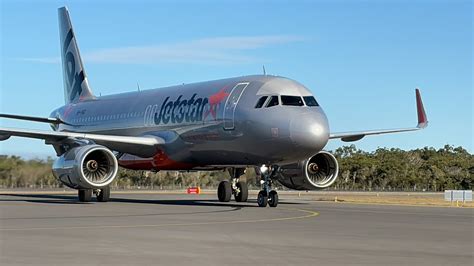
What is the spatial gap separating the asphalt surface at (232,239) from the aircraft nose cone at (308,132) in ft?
13.4

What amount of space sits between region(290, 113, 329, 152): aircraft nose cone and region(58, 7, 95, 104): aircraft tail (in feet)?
66.4

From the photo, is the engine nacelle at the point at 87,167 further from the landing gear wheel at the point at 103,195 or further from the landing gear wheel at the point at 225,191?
the landing gear wheel at the point at 225,191

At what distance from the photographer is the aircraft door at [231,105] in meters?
30.6

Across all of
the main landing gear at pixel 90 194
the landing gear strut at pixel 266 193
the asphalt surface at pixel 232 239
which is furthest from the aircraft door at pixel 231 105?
the asphalt surface at pixel 232 239

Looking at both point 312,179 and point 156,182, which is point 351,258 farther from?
point 156,182

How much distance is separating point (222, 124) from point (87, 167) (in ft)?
17.4

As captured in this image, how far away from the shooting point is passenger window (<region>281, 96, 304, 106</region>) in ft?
97.3

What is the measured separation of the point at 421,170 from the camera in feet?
292

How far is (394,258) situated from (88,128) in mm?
30865

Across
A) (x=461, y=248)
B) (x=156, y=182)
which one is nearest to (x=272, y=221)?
A: (x=461, y=248)

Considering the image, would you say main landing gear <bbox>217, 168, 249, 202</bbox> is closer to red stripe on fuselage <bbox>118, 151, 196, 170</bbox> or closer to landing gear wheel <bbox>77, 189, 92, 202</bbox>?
red stripe on fuselage <bbox>118, 151, 196, 170</bbox>

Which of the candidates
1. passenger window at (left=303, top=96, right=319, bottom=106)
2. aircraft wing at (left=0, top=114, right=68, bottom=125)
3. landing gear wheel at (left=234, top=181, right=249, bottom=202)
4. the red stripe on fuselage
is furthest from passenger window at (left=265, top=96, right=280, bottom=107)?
aircraft wing at (left=0, top=114, right=68, bottom=125)

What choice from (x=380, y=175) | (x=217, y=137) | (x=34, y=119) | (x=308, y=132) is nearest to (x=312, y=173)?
(x=217, y=137)

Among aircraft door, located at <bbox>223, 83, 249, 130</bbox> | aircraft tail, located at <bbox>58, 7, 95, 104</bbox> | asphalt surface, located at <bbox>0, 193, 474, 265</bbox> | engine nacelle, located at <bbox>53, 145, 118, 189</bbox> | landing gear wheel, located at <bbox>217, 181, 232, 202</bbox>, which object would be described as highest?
aircraft tail, located at <bbox>58, 7, 95, 104</bbox>
